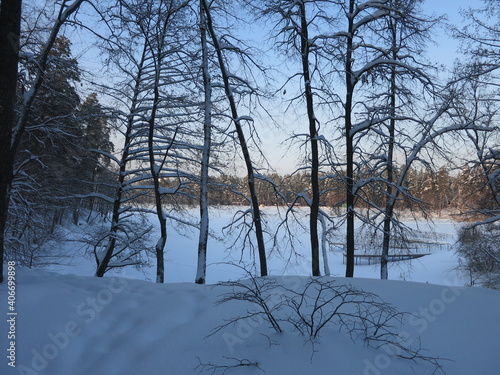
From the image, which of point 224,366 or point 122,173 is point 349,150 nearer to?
point 224,366

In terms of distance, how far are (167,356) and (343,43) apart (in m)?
7.54

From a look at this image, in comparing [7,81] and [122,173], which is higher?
[7,81]

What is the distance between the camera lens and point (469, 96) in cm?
861

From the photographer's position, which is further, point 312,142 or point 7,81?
point 312,142

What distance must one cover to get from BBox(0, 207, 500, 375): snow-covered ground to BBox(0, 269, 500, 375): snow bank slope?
10 millimetres

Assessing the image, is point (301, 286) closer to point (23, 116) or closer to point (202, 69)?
point (23, 116)

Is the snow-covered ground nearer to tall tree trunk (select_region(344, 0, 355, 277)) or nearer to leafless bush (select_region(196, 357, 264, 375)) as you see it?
leafless bush (select_region(196, 357, 264, 375))

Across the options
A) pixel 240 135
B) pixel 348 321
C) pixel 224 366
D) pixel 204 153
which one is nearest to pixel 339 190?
pixel 240 135

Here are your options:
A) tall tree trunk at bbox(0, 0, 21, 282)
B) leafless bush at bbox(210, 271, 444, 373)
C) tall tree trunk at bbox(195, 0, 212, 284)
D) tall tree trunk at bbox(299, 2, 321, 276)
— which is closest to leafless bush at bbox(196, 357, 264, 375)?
leafless bush at bbox(210, 271, 444, 373)

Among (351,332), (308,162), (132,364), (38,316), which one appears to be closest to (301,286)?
(351,332)

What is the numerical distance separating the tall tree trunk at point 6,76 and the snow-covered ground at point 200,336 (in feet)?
5.44

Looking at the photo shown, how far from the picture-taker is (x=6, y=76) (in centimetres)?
450

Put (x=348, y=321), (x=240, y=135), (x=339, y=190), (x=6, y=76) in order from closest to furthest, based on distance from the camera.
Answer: (x=348, y=321)
(x=6, y=76)
(x=240, y=135)
(x=339, y=190)

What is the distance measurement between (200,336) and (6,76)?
182 inches
